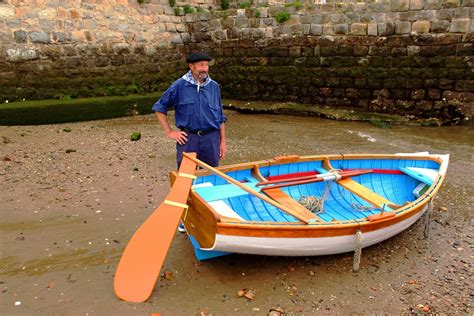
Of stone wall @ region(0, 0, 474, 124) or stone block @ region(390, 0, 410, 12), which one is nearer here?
stone wall @ region(0, 0, 474, 124)

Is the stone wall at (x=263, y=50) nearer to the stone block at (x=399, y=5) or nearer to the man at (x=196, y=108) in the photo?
the stone block at (x=399, y=5)

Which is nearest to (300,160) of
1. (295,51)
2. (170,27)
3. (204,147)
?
(204,147)

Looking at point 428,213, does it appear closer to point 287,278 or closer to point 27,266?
point 287,278

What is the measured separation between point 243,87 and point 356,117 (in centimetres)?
341

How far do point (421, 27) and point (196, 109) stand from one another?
7.45m

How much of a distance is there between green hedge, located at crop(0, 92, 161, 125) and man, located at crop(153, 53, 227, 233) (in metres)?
5.93

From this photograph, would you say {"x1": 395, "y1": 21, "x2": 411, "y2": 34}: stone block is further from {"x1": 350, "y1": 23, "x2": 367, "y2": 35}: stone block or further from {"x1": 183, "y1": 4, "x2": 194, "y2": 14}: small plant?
{"x1": 183, "y1": 4, "x2": 194, "y2": 14}: small plant

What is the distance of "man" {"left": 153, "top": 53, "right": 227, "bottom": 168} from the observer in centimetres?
415

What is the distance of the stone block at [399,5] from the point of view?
9.53 metres

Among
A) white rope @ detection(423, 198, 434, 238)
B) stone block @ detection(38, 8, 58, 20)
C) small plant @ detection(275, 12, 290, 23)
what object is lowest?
white rope @ detection(423, 198, 434, 238)

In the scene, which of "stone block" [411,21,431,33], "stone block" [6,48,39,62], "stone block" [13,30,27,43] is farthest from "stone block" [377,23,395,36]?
"stone block" [13,30,27,43]

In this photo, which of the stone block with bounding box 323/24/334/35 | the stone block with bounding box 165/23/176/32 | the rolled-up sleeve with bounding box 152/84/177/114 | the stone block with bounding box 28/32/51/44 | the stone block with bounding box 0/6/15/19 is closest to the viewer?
the rolled-up sleeve with bounding box 152/84/177/114

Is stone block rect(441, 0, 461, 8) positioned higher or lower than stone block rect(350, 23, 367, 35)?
higher

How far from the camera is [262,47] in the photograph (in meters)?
11.5
